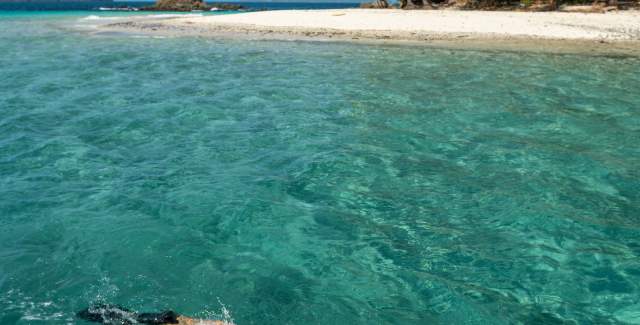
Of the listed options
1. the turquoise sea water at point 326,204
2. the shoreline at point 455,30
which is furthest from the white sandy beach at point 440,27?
the turquoise sea water at point 326,204

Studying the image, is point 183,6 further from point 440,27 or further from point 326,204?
point 326,204

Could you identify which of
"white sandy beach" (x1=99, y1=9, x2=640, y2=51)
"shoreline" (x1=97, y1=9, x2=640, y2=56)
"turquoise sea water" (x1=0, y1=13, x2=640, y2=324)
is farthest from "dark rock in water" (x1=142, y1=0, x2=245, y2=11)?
"turquoise sea water" (x1=0, y1=13, x2=640, y2=324)

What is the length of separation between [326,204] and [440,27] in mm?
30271

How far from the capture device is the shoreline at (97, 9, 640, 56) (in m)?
26.8

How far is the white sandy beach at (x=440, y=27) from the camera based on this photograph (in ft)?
96.2

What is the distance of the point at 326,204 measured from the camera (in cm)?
780

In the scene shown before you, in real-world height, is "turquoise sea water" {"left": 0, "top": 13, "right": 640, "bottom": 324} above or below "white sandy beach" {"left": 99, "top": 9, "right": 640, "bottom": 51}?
below

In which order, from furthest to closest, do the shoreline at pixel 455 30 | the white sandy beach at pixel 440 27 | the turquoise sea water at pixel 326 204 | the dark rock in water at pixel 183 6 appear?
1. the dark rock in water at pixel 183 6
2. the white sandy beach at pixel 440 27
3. the shoreline at pixel 455 30
4. the turquoise sea water at pixel 326 204

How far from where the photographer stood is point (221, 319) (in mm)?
4977

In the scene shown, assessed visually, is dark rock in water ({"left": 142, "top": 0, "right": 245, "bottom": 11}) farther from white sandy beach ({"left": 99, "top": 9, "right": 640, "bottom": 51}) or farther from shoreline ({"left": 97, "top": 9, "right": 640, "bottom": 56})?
white sandy beach ({"left": 99, "top": 9, "right": 640, "bottom": 51})

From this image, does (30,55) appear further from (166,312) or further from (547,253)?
(547,253)

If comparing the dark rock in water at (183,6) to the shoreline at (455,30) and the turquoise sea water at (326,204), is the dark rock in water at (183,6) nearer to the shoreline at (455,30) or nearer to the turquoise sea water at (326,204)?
the shoreline at (455,30)

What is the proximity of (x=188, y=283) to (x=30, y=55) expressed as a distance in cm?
2538

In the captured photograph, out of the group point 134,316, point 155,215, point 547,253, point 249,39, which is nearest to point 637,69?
point 547,253
